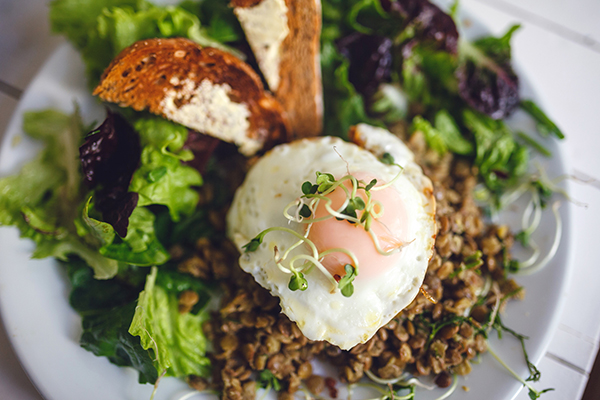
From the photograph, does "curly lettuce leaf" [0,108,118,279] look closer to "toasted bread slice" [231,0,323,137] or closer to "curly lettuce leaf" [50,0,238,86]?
"curly lettuce leaf" [50,0,238,86]

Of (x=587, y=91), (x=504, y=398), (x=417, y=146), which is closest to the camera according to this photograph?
(x=504, y=398)

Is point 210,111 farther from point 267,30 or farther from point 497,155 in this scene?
point 497,155

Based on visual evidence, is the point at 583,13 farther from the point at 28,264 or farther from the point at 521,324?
the point at 28,264

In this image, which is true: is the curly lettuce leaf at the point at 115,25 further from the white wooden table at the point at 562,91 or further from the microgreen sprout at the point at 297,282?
the microgreen sprout at the point at 297,282

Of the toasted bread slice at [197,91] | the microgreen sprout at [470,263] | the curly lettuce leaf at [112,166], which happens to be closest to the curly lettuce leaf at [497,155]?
the microgreen sprout at [470,263]

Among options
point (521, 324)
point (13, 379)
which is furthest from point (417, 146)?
point (13, 379)
